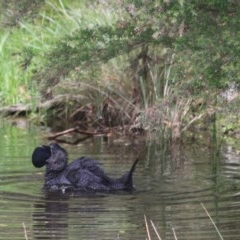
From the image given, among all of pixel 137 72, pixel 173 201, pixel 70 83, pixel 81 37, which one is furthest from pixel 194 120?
pixel 173 201

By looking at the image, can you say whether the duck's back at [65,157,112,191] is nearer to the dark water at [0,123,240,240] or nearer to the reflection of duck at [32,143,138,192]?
the reflection of duck at [32,143,138,192]

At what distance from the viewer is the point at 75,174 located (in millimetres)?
11820

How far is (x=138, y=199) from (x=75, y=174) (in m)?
1.21

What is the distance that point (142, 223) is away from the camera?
930cm

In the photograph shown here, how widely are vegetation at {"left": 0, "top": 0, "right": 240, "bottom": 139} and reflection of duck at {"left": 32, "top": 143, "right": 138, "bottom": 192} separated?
2.34 feet

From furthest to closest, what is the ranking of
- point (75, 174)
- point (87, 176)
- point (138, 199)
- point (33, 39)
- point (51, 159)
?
point (33, 39), point (51, 159), point (75, 174), point (87, 176), point (138, 199)

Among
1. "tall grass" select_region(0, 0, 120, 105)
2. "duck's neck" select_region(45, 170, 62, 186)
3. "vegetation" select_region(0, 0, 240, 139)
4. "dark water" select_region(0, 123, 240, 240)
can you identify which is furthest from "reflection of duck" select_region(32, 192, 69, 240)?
"tall grass" select_region(0, 0, 120, 105)

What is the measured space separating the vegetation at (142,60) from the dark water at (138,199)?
0.76 meters

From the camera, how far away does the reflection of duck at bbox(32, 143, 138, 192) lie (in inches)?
455

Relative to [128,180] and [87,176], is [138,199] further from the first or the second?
[87,176]

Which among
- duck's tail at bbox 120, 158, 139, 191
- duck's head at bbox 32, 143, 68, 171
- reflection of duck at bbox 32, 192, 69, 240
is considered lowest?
reflection of duck at bbox 32, 192, 69, 240

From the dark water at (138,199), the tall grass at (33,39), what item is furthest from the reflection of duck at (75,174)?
the tall grass at (33,39)

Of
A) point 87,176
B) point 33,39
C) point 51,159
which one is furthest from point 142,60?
point 87,176

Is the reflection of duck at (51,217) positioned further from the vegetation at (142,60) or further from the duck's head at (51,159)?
the vegetation at (142,60)
